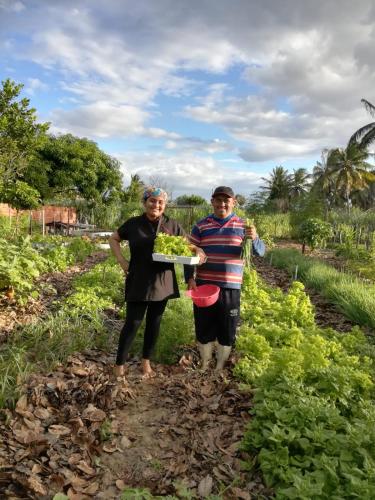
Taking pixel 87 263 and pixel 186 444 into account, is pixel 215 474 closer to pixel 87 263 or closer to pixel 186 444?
pixel 186 444

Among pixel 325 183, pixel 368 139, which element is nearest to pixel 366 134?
pixel 368 139

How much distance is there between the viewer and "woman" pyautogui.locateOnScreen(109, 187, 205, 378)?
11.3 ft

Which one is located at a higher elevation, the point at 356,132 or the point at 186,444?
the point at 356,132

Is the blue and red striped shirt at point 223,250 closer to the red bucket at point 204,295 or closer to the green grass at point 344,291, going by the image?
the red bucket at point 204,295

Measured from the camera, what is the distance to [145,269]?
346cm

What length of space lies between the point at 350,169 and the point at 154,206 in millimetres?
38993

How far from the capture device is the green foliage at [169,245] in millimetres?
3324

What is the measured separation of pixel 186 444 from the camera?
270 centimetres

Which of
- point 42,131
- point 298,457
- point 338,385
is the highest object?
point 42,131

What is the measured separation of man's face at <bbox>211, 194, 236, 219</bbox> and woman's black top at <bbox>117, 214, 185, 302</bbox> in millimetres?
416

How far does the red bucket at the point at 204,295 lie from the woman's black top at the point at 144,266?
8.6 inches

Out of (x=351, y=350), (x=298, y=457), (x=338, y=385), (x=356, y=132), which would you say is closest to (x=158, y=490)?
(x=298, y=457)

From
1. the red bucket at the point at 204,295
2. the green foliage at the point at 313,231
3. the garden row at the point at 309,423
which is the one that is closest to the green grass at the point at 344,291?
the garden row at the point at 309,423

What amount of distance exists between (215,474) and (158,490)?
345 millimetres
